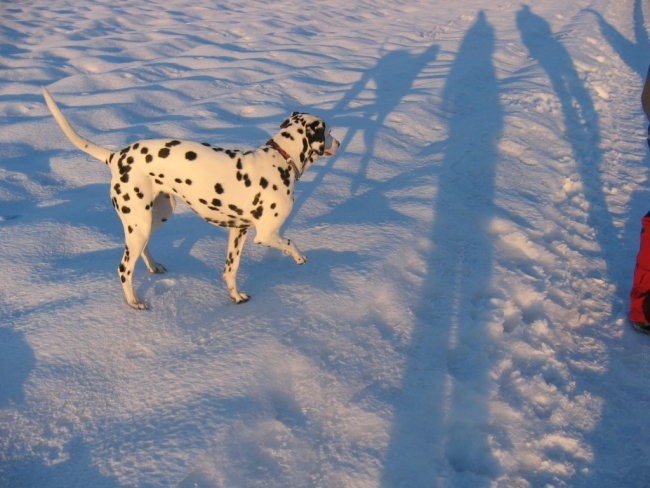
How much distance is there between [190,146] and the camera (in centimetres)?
338

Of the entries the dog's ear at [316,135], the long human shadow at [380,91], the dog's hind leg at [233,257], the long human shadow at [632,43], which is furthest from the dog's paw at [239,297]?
the long human shadow at [632,43]

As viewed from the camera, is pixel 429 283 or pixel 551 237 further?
pixel 551 237

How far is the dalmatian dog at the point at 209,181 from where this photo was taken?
131 inches

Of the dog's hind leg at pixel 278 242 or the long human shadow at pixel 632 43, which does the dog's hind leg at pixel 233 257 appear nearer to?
the dog's hind leg at pixel 278 242

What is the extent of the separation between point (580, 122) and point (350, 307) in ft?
19.3

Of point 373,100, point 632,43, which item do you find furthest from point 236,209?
point 632,43

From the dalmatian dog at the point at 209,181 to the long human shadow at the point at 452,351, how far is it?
1.45 m

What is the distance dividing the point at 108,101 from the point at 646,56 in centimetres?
1192

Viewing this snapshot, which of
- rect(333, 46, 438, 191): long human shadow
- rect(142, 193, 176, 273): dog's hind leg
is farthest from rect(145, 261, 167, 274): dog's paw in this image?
rect(333, 46, 438, 191): long human shadow

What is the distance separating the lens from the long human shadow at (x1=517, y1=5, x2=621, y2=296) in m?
4.90

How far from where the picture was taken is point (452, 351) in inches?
134

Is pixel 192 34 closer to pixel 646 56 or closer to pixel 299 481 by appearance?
pixel 646 56

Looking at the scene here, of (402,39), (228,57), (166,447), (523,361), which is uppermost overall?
(402,39)

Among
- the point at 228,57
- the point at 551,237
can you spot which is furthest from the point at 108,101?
the point at 551,237
